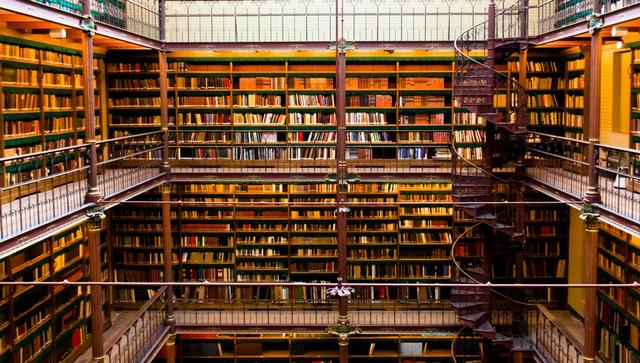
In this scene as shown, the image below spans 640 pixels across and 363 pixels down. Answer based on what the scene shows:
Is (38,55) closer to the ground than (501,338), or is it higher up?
higher up

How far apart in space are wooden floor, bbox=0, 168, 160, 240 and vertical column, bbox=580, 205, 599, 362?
205 inches

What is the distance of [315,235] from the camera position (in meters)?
10.8

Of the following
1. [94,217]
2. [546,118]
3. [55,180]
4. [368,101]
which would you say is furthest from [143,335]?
[546,118]

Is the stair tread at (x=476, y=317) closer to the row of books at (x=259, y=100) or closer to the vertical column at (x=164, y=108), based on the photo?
the row of books at (x=259, y=100)

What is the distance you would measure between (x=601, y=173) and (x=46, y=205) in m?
6.83

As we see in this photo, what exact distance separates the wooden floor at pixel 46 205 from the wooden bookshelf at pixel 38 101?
0.36 m

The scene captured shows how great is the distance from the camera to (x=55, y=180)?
870 cm

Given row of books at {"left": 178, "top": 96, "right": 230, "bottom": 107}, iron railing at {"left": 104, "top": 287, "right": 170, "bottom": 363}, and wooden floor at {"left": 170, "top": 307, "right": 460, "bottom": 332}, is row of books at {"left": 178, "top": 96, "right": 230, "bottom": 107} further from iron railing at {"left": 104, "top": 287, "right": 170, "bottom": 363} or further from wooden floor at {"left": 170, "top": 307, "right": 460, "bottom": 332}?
wooden floor at {"left": 170, "top": 307, "right": 460, "bottom": 332}

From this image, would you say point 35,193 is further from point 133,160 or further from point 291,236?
point 291,236

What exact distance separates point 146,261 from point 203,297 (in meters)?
1.08

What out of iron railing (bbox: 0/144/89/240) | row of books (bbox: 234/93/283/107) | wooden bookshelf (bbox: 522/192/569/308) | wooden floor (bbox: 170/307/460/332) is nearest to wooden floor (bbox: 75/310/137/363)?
wooden floor (bbox: 170/307/460/332)

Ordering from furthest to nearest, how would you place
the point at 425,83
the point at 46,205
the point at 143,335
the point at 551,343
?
the point at 425,83, the point at 143,335, the point at 551,343, the point at 46,205

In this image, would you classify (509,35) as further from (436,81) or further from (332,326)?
(332,326)

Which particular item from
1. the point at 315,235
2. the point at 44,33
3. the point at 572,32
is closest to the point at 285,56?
the point at 315,235
